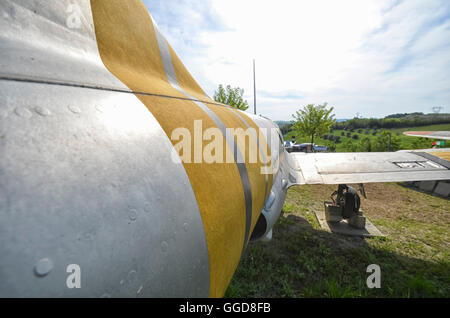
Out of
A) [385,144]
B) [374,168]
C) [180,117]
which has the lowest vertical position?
[385,144]

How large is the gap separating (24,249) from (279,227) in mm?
5228

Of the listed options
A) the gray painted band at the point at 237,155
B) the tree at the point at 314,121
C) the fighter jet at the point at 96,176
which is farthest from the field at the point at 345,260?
the tree at the point at 314,121

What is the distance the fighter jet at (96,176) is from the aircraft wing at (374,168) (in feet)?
10.7

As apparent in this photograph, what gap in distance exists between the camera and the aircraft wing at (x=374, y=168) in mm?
3753

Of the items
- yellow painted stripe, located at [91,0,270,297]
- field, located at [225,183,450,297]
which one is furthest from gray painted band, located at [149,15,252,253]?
field, located at [225,183,450,297]

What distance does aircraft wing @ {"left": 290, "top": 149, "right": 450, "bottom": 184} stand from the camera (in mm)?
3753

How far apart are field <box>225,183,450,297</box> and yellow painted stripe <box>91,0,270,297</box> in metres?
2.35

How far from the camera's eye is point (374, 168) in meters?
4.21

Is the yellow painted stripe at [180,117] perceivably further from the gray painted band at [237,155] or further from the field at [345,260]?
the field at [345,260]

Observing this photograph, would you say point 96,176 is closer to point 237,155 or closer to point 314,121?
point 237,155

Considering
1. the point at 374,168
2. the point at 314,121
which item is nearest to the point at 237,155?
the point at 374,168

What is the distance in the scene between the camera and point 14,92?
1.82 feet

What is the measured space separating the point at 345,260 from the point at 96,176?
184 inches
